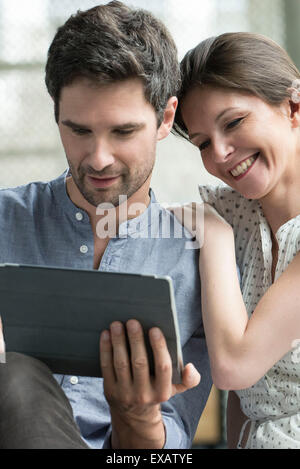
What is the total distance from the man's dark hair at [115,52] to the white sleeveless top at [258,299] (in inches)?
12.7

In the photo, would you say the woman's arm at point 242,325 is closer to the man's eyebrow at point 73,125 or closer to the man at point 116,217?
the man at point 116,217

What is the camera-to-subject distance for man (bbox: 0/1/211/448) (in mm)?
1088

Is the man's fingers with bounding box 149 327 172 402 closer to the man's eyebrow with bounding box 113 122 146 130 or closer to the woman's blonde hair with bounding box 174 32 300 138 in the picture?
the man's eyebrow with bounding box 113 122 146 130

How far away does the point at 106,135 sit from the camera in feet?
4.25

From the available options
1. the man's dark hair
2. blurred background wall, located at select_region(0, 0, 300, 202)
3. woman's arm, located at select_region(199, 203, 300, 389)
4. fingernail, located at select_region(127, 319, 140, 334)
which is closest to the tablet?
fingernail, located at select_region(127, 319, 140, 334)

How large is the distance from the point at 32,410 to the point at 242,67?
2.85 feet

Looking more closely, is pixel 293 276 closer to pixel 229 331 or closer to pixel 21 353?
pixel 229 331

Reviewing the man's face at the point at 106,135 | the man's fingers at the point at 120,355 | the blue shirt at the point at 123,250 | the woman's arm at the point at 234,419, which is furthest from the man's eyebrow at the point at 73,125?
the woman's arm at the point at 234,419

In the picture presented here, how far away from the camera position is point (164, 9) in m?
3.17

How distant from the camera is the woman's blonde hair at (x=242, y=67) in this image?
Answer: 1.41 m
